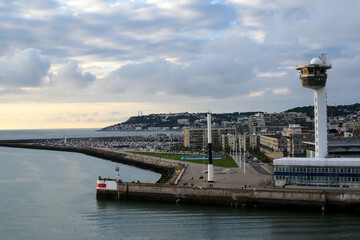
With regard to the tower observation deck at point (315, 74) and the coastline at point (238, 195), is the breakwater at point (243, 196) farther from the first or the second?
the tower observation deck at point (315, 74)

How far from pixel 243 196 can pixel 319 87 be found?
16.1m

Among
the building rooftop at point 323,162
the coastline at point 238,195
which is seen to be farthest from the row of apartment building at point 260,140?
the coastline at point 238,195

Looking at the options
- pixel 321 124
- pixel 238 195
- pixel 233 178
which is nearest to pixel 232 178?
pixel 233 178

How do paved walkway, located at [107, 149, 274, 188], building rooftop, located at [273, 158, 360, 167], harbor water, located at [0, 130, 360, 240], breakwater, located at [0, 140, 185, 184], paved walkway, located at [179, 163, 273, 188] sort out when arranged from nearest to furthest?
harbor water, located at [0, 130, 360, 240] → building rooftop, located at [273, 158, 360, 167] → paved walkway, located at [107, 149, 274, 188] → paved walkway, located at [179, 163, 273, 188] → breakwater, located at [0, 140, 185, 184]

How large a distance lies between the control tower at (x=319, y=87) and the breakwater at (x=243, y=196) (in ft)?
32.7

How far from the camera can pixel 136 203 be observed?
→ 40.7m

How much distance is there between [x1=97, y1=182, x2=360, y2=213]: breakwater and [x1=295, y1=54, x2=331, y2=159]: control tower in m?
9.96

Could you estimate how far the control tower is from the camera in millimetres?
45094

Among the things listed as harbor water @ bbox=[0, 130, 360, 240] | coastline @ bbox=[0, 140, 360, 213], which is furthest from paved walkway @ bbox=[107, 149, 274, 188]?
harbor water @ bbox=[0, 130, 360, 240]

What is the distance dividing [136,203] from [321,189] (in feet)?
58.3

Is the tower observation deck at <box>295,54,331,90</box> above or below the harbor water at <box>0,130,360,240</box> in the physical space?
above

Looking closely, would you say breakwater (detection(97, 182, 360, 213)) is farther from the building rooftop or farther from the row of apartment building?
the row of apartment building

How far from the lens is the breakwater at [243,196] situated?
35.5 meters

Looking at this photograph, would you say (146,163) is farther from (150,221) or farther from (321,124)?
(150,221)
